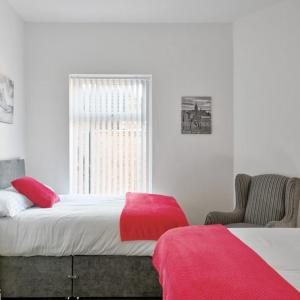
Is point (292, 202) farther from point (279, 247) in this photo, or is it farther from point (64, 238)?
point (64, 238)

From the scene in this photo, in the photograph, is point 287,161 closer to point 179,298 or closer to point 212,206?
point 212,206

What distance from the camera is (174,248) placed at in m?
1.60

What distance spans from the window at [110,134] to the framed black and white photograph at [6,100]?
0.74 meters

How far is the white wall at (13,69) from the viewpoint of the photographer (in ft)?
10.8

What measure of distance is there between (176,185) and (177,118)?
864 millimetres

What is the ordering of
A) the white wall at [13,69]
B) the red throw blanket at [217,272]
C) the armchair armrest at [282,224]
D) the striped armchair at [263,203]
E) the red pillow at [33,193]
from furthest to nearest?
the white wall at [13,69]
the striped armchair at [263,203]
the red pillow at [33,193]
the armchair armrest at [282,224]
the red throw blanket at [217,272]

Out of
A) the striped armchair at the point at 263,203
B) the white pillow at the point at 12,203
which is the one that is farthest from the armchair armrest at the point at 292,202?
the white pillow at the point at 12,203

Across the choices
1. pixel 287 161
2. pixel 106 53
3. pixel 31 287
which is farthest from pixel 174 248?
pixel 106 53

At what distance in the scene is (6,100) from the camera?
3.30 m

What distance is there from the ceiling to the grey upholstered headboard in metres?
1.75

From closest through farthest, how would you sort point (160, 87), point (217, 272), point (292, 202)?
1. point (217, 272)
2. point (292, 202)
3. point (160, 87)

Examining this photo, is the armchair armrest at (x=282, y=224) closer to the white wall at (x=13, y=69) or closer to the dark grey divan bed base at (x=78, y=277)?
the dark grey divan bed base at (x=78, y=277)

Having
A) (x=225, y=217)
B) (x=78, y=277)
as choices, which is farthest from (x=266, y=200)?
(x=78, y=277)

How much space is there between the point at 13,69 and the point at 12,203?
5.76 feet
